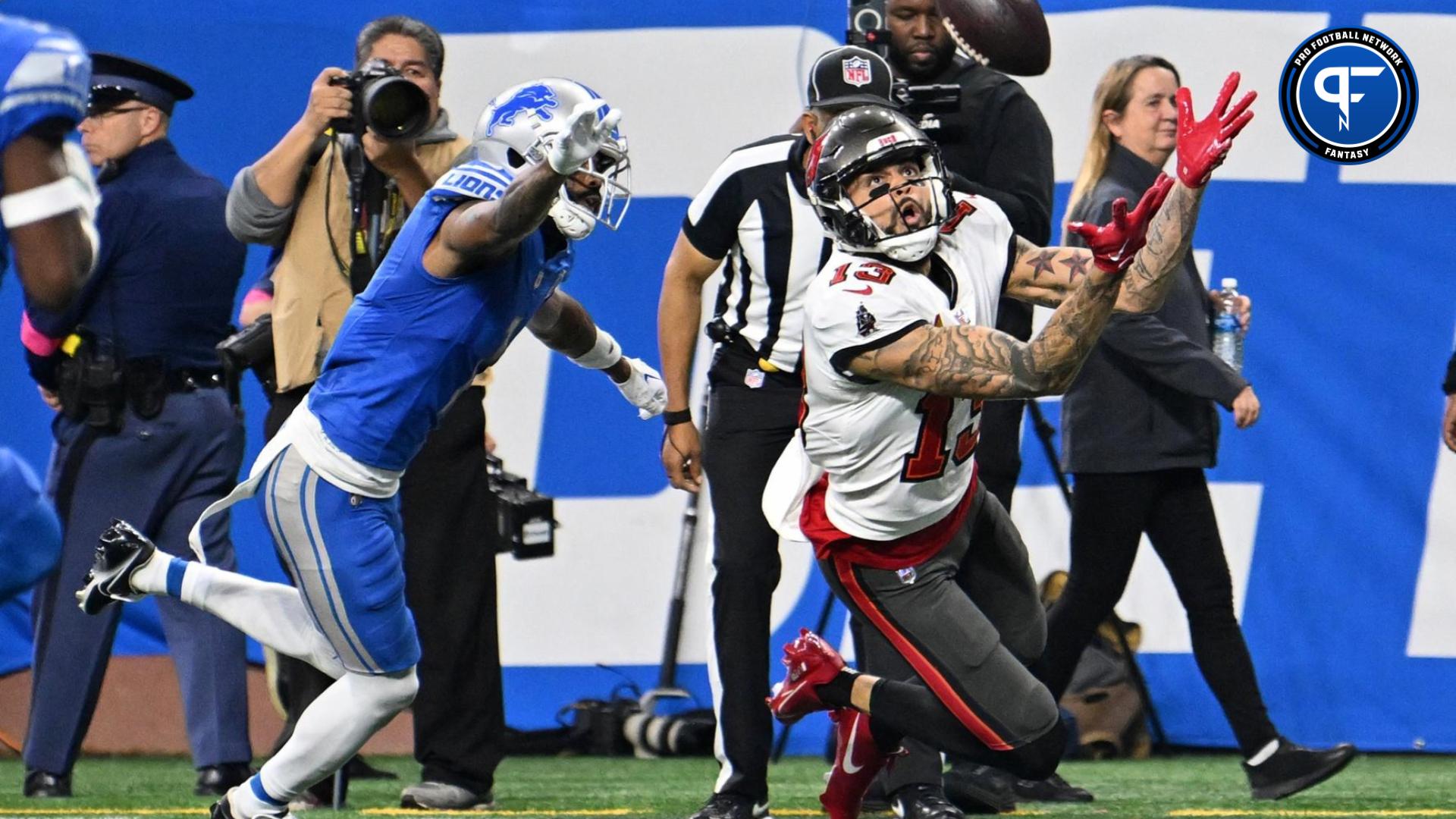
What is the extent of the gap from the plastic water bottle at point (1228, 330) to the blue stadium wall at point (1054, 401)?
0.75m

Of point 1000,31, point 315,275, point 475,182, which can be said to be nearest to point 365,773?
point 315,275

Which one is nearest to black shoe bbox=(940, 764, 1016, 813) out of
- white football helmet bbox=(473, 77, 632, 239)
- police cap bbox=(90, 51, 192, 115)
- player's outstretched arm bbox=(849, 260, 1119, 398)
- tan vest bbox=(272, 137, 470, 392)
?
player's outstretched arm bbox=(849, 260, 1119, 398)

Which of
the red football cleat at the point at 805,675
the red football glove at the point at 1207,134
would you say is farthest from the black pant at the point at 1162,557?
the red football glove at the point at 1207,134

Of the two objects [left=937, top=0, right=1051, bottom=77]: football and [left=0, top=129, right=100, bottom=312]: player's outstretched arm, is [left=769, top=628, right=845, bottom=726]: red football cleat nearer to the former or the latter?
[left=937, top=0, right=1051, bottom=77]: football

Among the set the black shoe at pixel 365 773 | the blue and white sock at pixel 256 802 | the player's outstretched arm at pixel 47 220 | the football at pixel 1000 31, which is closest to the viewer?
the player's outstretched arm at pixel 47 220

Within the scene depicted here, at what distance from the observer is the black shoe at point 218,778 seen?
5.79m

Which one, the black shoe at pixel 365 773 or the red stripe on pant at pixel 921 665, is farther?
the black shoe at pixel 365 773

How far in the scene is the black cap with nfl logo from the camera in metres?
5.00

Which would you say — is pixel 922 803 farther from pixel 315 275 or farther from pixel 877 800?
pixel 315 275

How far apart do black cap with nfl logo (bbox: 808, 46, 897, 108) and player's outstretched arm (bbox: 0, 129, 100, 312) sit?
1.96m

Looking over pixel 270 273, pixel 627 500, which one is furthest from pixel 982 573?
pixel 627 500

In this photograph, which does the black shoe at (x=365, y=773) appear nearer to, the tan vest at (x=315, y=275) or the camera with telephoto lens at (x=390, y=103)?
the tan vest at (x=315, y=275)

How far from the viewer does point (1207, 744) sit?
279 inches

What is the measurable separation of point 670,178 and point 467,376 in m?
2.81
